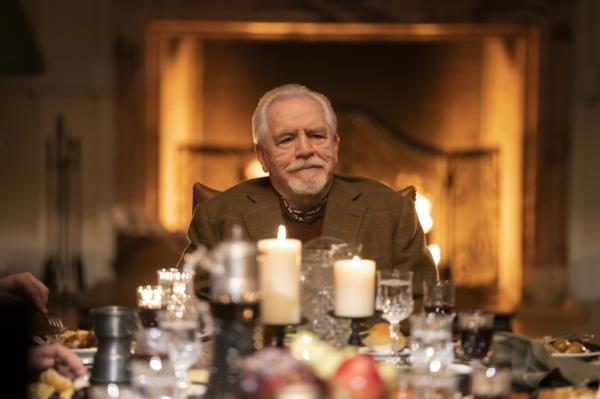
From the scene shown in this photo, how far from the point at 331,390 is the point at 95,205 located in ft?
17.8

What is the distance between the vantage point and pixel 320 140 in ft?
10.7

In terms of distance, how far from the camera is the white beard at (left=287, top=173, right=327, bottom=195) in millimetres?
3234

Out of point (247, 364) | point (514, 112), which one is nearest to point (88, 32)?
point (514, 112)

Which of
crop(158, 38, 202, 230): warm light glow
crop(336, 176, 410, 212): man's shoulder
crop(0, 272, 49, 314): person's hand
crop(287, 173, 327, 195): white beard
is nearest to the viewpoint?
crop(0, 272, 49, 314): person's hand

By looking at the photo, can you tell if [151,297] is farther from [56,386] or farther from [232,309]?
[232,309]

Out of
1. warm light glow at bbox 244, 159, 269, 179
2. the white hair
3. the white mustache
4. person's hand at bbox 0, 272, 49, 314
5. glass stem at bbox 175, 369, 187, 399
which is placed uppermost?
warm light glow at bbox 244, 159, 269, 179

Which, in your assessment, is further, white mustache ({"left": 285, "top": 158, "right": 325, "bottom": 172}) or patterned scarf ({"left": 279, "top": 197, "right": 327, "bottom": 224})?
patterned scarf ({"left": 279, "top": 197, "right": 327, "bottom": 224})

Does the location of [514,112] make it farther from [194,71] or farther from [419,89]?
[194,71]

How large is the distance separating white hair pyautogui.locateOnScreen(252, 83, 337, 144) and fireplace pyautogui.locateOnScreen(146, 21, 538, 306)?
360 cm

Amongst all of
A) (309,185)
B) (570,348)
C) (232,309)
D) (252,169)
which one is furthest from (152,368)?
(252,169)

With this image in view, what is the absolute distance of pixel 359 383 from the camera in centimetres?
164

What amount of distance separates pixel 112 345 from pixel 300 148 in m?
1.16

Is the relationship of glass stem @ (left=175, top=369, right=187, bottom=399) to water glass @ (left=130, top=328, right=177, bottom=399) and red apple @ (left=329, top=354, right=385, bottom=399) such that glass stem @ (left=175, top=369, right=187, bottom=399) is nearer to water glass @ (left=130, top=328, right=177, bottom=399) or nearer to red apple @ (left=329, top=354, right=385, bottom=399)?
water glass @ (left=130, top=328, right=177, bottom=399)

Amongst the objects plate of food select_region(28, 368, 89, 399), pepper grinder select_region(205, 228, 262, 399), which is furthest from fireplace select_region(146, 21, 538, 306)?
pepper grinder select_region(205, 228, 262, 399)
